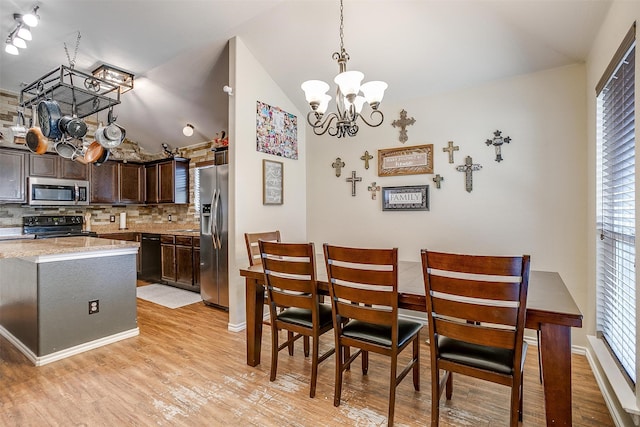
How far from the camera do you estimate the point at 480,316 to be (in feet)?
4.93

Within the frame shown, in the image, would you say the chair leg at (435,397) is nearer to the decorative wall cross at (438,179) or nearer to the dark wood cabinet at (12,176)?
the decorative wall cross at (438,179)

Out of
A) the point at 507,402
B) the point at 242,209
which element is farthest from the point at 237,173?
the point at 507,402

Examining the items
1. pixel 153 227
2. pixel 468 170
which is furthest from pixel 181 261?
pixel 468 170

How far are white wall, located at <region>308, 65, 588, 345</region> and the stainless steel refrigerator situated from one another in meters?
1.59

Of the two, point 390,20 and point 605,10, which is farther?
point 390,20

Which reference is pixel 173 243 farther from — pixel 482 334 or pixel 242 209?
pixel 482 334

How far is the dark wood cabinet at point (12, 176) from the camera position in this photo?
14.3ft

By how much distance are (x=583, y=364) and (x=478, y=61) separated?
269cm

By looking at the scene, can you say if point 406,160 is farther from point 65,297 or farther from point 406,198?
point 65,297

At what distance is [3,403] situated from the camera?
2.01 metres

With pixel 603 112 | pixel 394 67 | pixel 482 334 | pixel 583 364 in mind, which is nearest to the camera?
pixel 482 334

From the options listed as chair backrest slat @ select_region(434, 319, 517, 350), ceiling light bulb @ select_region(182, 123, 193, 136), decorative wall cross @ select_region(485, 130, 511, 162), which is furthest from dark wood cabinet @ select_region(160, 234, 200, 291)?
decorative wall cross @ select_region(485, 130, 511, 162)

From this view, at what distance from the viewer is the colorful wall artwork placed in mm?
3529

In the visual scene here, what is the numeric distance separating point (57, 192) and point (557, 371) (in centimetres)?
623
